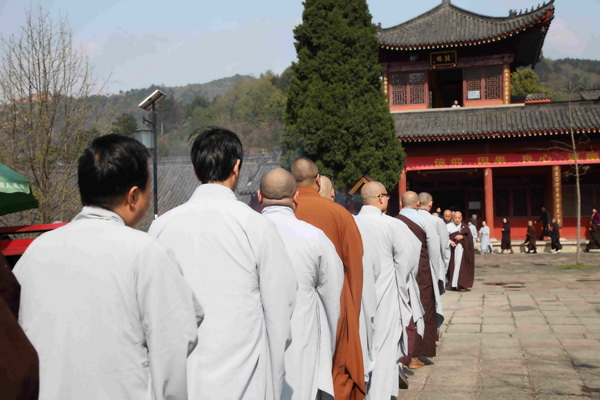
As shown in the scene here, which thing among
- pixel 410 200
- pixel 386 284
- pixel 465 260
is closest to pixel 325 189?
pixel 386 284

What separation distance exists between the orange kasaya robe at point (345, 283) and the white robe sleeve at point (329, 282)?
27 centimetres

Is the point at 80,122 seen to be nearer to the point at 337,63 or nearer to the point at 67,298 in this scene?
the point at 337,63

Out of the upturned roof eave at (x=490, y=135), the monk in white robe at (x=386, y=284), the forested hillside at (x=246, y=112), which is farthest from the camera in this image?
the forested hillside at (x=246, y=112)

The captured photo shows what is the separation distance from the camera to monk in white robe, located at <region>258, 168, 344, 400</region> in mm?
3977

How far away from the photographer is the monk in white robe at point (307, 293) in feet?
13.0

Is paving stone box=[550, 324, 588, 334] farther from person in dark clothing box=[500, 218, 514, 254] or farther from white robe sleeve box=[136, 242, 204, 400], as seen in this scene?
person in dark clothing box=[500, 218, 514, 254]

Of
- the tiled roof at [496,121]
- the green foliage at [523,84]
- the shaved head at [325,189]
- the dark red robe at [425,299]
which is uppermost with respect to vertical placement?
the green foliage at [523,84]

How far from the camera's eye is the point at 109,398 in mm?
2199

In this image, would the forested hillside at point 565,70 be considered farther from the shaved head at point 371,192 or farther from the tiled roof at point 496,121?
the shaved head at point 371,192

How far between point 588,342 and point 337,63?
16514mm

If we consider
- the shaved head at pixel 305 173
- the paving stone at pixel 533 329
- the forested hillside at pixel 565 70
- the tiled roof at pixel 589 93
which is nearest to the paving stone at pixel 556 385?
the paving stone at pixel 533 329

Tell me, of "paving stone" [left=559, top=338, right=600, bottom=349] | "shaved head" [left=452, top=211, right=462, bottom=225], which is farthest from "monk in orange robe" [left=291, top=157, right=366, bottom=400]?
"shaved head" [left=452, top=211, right=462, bottom=225]

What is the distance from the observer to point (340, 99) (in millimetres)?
24016

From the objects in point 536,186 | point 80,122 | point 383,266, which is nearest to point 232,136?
point 383,266
